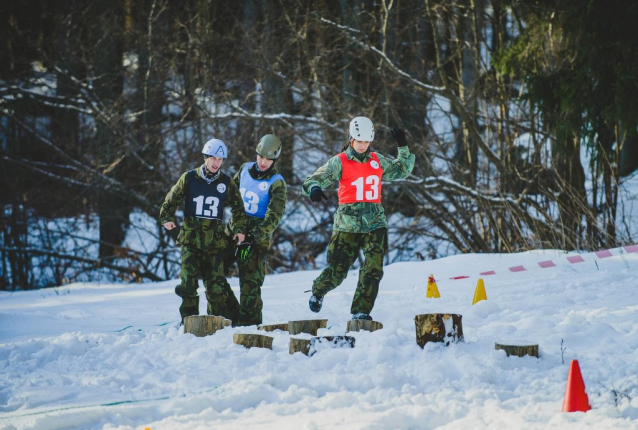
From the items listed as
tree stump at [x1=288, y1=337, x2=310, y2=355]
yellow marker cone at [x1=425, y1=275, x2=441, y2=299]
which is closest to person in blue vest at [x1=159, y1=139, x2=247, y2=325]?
tree stump at [x1=288, y1=337, x2=310, y2=355]

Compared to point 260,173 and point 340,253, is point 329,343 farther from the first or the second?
point 260,173

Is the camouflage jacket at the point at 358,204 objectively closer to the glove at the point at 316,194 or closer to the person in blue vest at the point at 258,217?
the glove at the point at 316,194

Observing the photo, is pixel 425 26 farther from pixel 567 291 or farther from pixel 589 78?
pixel 567 291

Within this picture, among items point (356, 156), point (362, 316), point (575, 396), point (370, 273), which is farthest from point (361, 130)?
point (575, 396)

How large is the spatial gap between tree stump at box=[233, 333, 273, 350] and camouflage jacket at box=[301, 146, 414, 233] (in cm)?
170

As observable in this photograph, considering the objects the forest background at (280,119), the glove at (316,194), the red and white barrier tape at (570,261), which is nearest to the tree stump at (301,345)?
the glove at (316,194)

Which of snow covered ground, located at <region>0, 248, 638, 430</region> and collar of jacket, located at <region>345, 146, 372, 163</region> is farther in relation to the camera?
collar of jacket, located at <region>345, 146, 372, 163</region>

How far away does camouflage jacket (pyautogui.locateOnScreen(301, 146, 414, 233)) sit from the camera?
661cm

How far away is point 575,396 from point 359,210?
3.13 meters

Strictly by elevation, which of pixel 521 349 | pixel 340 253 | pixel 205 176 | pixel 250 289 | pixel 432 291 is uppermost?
pixel 205 176

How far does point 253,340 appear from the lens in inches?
206

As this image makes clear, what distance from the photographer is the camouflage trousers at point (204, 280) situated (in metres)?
6.76

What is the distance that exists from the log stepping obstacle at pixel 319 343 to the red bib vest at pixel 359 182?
6.10 ft

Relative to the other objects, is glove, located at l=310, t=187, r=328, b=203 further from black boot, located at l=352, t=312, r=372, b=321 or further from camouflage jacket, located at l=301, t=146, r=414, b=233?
black boot, located at l=352, t=312, r=372, b=321
